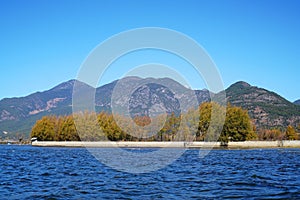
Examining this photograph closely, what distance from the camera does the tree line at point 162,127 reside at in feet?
352

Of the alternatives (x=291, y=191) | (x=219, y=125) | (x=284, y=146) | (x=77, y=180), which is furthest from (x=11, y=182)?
(x=284, y=146)

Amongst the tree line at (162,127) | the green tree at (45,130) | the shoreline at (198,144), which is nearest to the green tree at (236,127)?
the tree line at (162,127)

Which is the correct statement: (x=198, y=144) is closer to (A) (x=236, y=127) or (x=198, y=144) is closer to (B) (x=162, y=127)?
(A) (x=236, y=127)

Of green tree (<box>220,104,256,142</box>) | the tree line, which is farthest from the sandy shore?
green tree (<box>220,104,256,142</box>)

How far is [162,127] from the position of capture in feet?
403

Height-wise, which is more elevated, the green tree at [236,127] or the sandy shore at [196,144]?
the green tree at [236,127]

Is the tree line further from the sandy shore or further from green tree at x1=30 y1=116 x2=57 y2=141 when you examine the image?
the sandy shore

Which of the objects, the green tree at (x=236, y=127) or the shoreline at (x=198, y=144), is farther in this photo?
the green tree at (x=236, y=127)

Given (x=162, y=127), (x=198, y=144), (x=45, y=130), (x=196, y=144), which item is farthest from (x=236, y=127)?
(x=45, y=130)

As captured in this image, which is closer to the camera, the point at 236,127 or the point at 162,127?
the point at 236,127

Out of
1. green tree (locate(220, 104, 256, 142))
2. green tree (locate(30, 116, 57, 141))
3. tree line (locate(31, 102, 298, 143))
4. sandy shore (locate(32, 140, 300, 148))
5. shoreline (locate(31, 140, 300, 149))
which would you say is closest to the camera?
shoreline (locate(31, 140, 300, 149))

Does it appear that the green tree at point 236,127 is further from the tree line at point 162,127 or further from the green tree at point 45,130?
the green tree at point 45,130

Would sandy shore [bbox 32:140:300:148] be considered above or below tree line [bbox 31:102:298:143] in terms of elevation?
below

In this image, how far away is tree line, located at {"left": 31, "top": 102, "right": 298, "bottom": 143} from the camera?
352 feet
